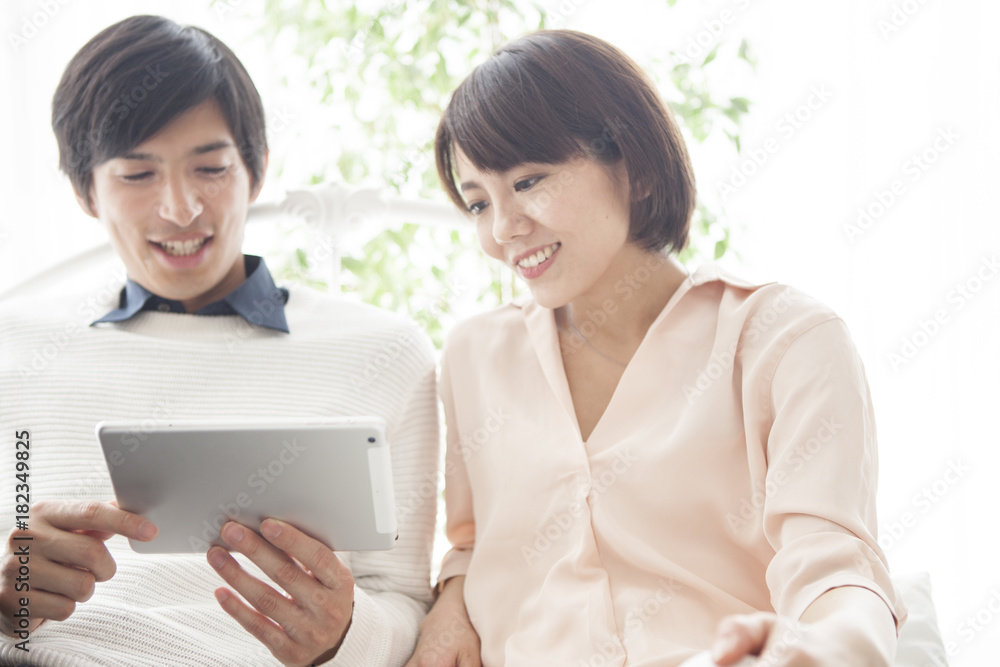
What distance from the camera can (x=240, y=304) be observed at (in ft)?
4.33

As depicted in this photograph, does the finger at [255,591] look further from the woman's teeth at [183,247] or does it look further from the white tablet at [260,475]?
the woman's teeth at [183,247]

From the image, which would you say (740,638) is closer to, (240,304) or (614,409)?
(614,409)

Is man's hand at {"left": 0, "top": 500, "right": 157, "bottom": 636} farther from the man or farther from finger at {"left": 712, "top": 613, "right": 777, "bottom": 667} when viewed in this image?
finger at {"left": 712, "top": 613, "right": 777, "bottom": 667}

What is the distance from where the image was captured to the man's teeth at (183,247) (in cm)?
128

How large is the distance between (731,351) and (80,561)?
824 mm

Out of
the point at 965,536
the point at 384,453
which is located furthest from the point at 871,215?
the point at 384,453

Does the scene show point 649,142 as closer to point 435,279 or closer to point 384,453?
point 384,453

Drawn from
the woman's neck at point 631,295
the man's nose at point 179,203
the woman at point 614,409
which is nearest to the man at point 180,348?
the man's nose at point 179,203

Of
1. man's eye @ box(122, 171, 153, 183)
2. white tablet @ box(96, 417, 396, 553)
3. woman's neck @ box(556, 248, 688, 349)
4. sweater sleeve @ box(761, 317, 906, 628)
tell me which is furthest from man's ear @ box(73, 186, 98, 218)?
sweater sleeve @ box(761, 317, 906, 628)

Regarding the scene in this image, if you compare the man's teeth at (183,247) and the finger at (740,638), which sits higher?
the finger at (740,638)

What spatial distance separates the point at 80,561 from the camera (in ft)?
3.11

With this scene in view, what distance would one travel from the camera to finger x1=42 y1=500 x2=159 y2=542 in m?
0.91

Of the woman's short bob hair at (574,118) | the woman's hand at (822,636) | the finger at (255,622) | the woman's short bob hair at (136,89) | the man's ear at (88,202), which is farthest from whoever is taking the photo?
the man's ear at (88,202)

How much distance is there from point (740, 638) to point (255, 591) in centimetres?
55
